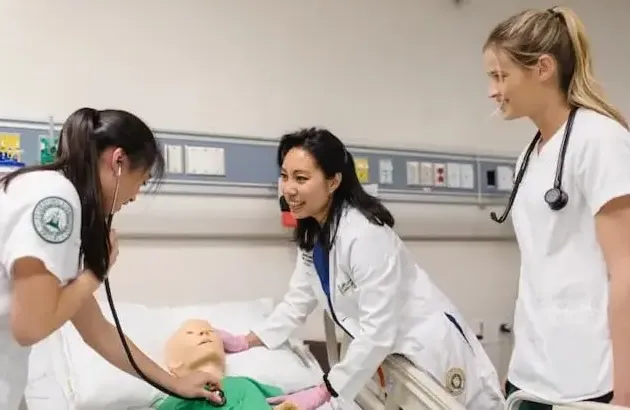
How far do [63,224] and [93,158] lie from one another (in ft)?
0.57

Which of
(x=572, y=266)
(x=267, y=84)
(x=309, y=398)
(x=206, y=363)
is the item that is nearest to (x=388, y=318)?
(x=309, y=398)

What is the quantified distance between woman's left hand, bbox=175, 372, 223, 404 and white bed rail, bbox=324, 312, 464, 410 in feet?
1.60

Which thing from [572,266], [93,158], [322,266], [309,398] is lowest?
[309,398]

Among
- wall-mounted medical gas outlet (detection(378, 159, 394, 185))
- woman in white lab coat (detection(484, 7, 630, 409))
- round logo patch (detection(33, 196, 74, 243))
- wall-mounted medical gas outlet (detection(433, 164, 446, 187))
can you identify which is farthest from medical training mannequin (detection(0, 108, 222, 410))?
A: wall-mounted medical gas outlet (detection(433, 164, 446, 187))

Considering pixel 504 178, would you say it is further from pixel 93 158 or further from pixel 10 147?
pixel 93 158

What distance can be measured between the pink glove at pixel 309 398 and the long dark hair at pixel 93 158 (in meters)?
0.74

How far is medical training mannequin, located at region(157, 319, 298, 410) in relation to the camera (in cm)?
186

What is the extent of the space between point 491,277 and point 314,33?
141 centimetres

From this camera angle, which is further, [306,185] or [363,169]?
[363,169]

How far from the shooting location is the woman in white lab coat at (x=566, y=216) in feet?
4.05

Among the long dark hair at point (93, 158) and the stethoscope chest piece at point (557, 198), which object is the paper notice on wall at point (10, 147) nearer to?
the long dark hair at point (93, 158)

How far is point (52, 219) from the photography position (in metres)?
1.29

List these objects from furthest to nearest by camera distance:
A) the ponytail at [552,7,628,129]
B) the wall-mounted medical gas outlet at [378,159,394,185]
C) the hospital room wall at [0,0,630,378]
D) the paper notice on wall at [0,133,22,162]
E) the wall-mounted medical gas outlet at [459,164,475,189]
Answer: the wall-mounted medical gas outlet at [459,164,475,189] < the wall-mounted medical gas outlet at [378,159,394,185] < the hospital room wall at [0,0,630,378] < the paper notice on wall at [0,133,22,162] < the ponytail at [552,7,628,129]

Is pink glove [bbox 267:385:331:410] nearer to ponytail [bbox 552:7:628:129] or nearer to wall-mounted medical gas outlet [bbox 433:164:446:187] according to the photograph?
ponytail [bbox 552:7:628:129]
